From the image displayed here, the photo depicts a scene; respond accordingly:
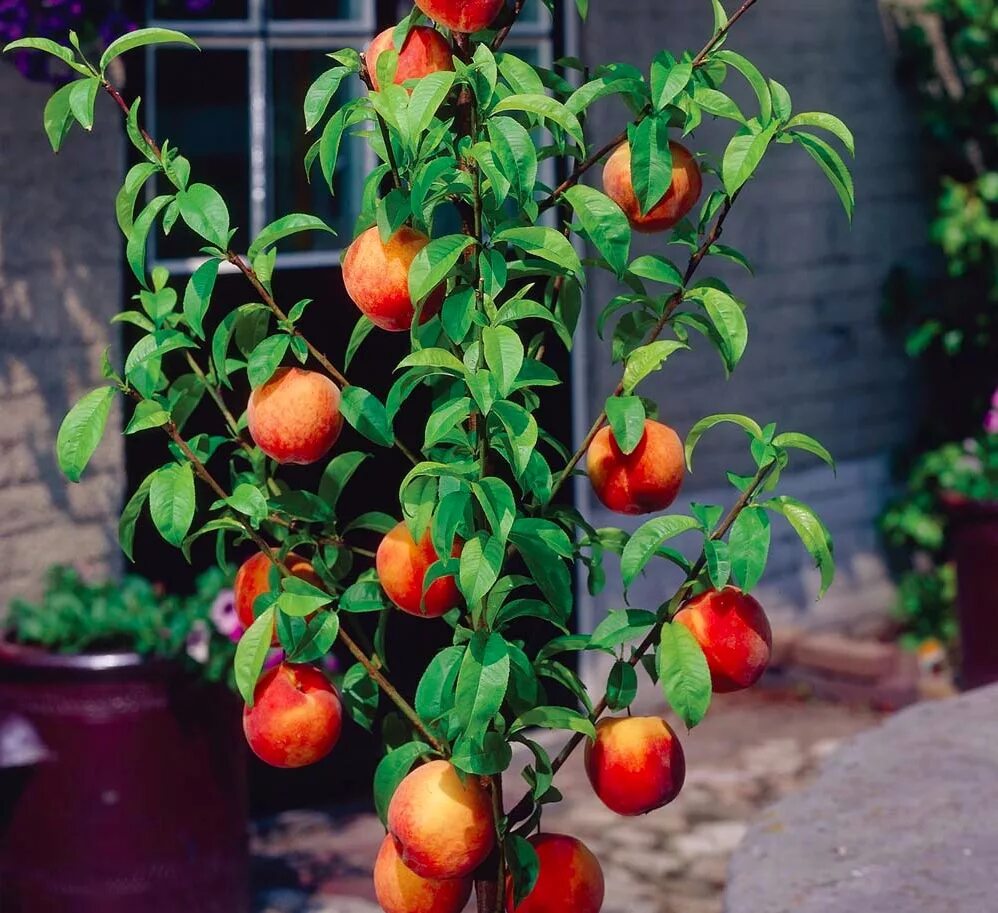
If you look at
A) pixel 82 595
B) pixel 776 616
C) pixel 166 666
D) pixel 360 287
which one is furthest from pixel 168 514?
pixel 776 616

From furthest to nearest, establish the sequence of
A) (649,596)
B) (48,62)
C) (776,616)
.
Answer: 1. (776,616)
2. (649,596)
3. (48,62)

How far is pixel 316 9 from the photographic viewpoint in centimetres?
452

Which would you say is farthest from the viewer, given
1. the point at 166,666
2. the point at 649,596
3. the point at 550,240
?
the point at 649,596

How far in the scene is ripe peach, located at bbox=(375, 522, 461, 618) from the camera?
67.4 inches

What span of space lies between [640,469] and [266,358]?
0.41 metres

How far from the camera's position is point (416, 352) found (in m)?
1.64

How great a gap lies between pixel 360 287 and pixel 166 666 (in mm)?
1931

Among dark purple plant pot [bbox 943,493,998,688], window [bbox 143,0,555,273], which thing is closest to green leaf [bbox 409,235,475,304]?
window [bbox 143,0,555,273]

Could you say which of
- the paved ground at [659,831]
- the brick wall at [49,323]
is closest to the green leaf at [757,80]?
the brick wall at [49,323]

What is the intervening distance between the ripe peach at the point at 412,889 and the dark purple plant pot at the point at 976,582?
4126 millimetres

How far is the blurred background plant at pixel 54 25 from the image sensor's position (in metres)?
3.63

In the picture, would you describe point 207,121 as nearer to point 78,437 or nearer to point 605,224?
point 78,437

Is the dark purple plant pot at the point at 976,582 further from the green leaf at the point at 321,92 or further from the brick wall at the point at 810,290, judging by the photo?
the green leaf at the point at 321,92

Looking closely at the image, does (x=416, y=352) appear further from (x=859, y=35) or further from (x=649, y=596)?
(x=859, y=35)
